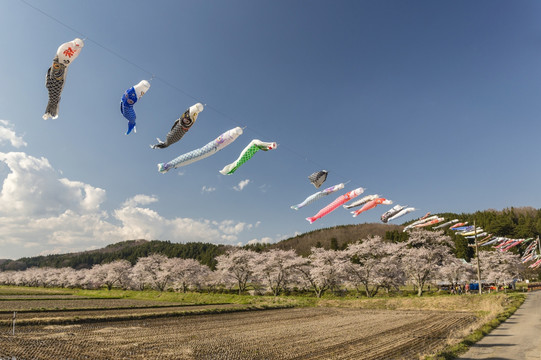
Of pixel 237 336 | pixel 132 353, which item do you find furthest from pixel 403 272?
pixel 132 353

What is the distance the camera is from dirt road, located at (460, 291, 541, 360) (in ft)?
37.3

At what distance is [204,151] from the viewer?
13953 millimetres

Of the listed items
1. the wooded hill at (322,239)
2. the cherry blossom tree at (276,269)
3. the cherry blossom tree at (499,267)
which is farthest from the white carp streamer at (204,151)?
the wooded hill at (322,239)

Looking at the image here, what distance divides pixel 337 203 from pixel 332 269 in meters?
30.1

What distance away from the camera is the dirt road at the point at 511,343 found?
11.4 m

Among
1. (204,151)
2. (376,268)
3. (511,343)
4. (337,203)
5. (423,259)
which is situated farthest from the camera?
(376,268)

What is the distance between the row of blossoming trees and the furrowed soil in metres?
23.5

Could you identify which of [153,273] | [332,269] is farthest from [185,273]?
[332,269]

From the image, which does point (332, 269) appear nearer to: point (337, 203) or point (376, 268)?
point (376, 268)

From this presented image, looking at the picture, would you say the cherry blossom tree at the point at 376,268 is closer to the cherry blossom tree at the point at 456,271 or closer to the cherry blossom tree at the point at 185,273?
the cherry blossom tree at the point at 456,271

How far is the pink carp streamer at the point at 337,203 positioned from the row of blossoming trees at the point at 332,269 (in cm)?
2894

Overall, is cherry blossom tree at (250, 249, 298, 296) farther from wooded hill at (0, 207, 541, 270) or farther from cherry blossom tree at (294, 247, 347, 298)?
wooded hill at (0, 207, 541, 270)

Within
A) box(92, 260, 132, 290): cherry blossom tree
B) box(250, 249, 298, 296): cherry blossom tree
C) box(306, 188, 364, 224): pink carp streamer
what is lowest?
box(92, 260, 132, 290): cherry blossom tree

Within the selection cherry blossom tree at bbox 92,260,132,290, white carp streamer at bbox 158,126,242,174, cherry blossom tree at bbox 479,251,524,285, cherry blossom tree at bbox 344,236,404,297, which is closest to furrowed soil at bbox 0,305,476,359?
white carp streamer at bbox 158,126,242,174
